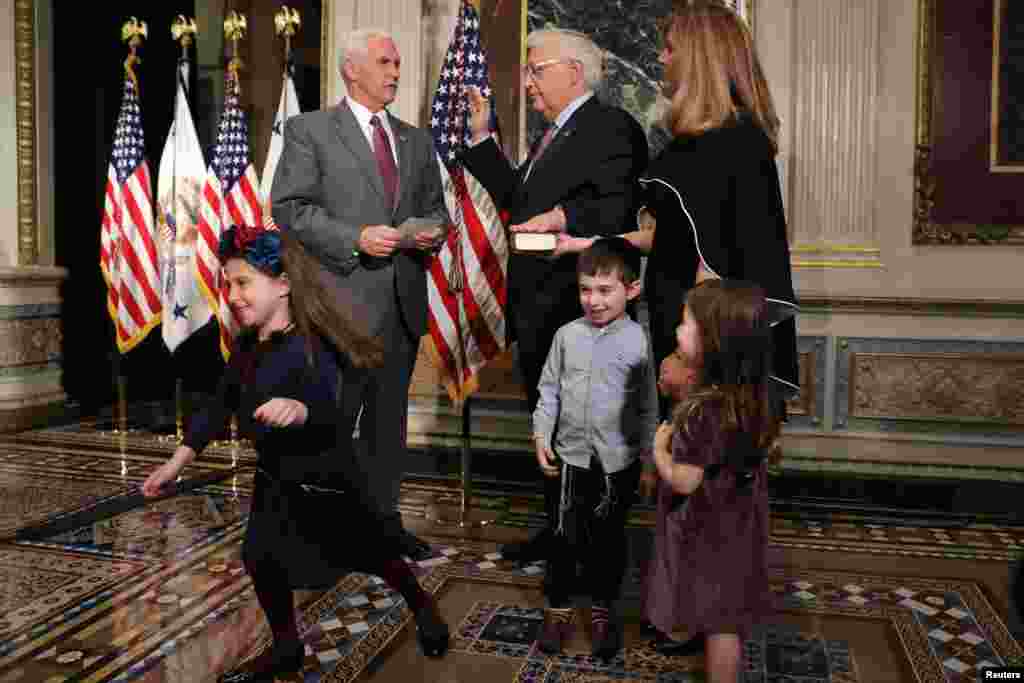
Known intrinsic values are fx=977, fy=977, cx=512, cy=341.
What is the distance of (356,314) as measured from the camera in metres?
3.73

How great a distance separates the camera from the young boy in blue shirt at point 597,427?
2963 millimetres

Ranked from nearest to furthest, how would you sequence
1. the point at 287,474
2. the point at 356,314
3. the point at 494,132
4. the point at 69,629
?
the point at 287,474 → the point at 69,629 → the point at 356,314 → the point at 494,132

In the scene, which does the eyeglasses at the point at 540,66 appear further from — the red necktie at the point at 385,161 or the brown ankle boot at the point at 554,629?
the brown ankle boot at the point at 554,629

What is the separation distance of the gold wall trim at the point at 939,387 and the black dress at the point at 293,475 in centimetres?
324

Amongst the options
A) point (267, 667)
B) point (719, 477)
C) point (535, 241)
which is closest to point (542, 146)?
point (535, 241)

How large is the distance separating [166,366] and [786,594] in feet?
19.6

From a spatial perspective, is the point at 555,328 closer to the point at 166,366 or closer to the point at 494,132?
the point at 494,132

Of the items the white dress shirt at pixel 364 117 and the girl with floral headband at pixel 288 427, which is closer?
the girl with floral headband at pixel 288 427

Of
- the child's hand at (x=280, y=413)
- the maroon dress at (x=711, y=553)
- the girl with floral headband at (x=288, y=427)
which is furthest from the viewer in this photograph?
the girl with floral headband at (x=288, y=427)

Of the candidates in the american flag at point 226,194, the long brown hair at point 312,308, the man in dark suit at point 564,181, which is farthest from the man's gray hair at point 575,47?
the american flag at point 226,194

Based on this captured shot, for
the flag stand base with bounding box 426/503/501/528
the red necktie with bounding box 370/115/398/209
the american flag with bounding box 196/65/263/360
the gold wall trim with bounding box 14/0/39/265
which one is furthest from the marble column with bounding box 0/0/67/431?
the red necktie with bounding box 370/115/398/209

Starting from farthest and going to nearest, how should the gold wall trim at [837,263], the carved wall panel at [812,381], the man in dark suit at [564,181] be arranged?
the carved wall panel at [812,381]
the gold wall trim at [837,263]
the man in dark suit at [564,181]

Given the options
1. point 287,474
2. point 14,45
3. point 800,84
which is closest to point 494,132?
point 800,84

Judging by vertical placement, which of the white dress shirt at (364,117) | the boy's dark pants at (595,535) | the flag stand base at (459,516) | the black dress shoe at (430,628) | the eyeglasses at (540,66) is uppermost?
the eyeglasses at (540,66)
